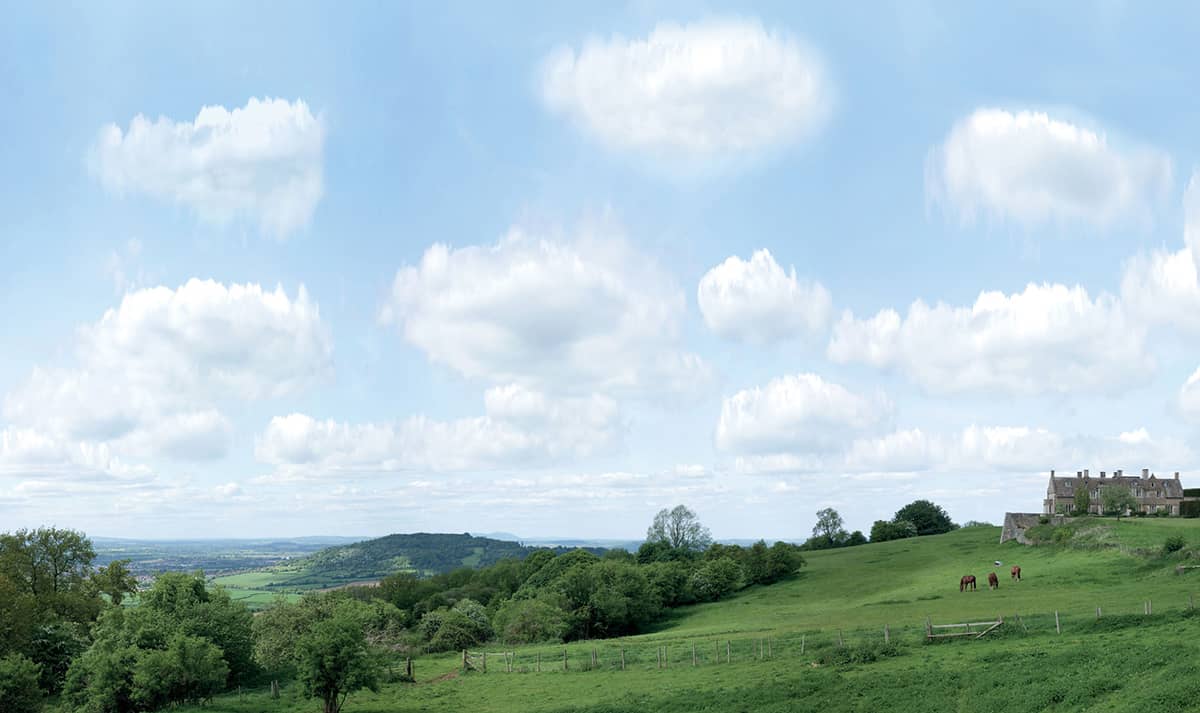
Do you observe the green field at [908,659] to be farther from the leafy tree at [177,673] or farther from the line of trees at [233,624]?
the line of trees at [233,624]

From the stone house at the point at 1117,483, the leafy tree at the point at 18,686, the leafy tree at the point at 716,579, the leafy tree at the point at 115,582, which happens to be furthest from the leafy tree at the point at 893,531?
the leafy tree at the point at 18,686

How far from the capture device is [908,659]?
5203cm

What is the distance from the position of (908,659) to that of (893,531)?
461ft

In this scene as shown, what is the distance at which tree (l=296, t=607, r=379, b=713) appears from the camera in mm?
57053

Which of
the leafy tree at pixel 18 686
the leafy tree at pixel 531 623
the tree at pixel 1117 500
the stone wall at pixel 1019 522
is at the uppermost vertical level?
the tree at pixel 1117 500

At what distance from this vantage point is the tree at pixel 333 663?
5705 cm

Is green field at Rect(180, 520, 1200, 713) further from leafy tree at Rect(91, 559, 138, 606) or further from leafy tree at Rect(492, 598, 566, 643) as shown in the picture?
leafy tree at Rect(91, 559, 138, 606)

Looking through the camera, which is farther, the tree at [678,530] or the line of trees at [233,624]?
the tree at [678,530]

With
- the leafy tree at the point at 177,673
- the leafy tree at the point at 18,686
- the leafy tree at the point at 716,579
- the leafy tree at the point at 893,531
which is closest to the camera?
the leafy tree at the point at 177,673

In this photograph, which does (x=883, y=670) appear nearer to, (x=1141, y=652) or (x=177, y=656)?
(x=1141, y=652)

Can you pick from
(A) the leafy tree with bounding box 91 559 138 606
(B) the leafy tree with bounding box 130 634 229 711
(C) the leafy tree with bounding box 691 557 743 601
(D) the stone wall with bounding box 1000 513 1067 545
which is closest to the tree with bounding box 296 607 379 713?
(B) the leafy tree with bounding box 130 634 229 711

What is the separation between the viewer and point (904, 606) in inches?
3169

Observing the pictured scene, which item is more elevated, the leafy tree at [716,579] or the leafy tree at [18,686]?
the leafy tree at [18,686]

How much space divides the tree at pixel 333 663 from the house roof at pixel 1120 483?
467 ft
